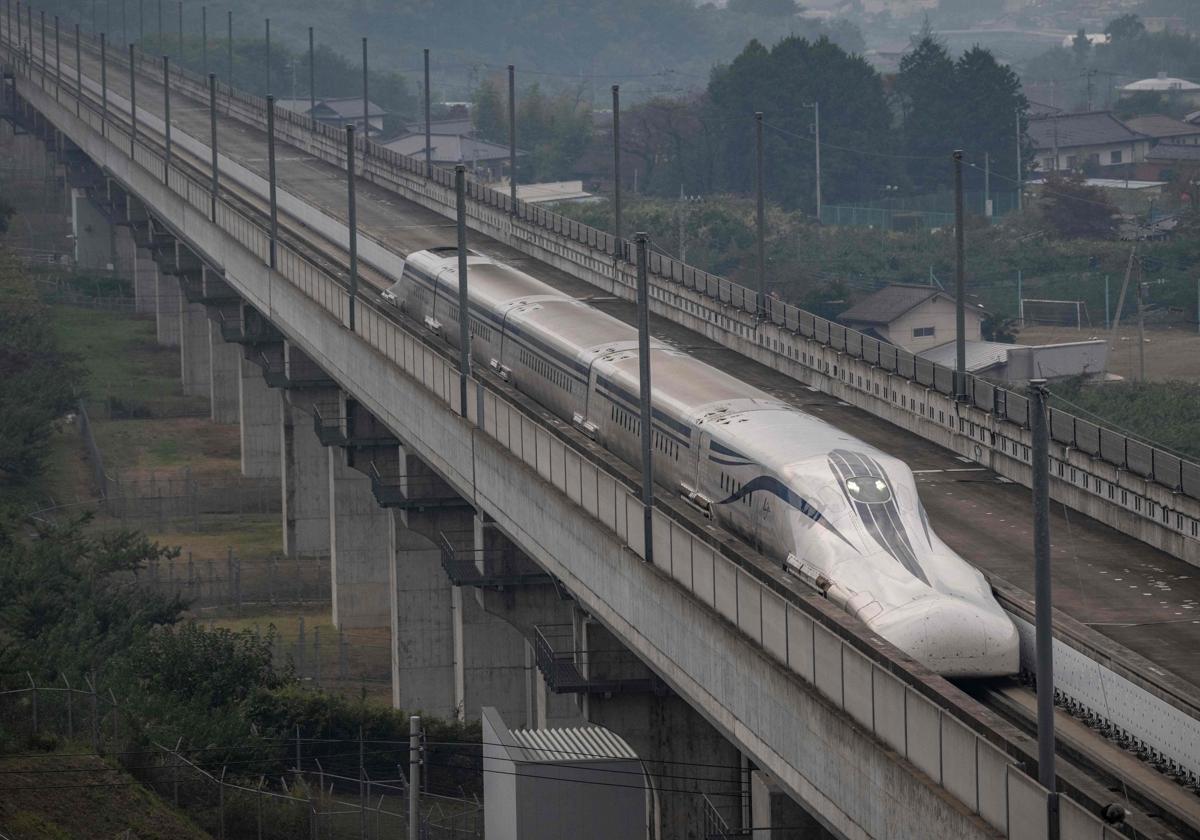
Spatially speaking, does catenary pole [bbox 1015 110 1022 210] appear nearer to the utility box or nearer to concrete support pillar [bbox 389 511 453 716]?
concrete support pillar [bbox 389 511 453 716]

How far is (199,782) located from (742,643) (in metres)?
19.6

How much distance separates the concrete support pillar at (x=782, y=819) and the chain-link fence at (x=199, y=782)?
1299 centimetres

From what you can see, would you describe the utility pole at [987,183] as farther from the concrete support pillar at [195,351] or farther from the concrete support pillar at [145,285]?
the concrete support pillar at [195,351]

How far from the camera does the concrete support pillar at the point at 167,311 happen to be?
410 ft

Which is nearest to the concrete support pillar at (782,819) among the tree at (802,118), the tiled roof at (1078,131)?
the tree at (802,118)

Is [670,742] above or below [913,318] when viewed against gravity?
below

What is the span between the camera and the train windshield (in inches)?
1435

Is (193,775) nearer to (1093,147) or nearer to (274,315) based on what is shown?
(274,315)

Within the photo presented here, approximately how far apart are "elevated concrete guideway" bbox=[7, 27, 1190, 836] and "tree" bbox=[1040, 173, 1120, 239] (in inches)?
3774

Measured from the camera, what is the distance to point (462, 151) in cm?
18362

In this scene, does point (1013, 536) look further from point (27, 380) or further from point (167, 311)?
point (167, 311)

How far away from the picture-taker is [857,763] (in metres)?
26.7

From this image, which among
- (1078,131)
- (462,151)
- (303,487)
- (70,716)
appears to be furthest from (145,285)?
(70,716)

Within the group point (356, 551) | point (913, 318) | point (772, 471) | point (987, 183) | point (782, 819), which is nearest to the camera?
point (782, 819)
